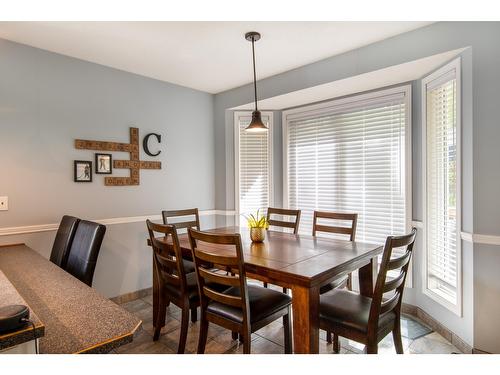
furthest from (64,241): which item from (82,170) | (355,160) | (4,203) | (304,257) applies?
(355,160)

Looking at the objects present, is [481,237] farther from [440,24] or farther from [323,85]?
[323,85]

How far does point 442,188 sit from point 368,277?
1.06 meters

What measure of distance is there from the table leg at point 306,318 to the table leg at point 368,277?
80 cm

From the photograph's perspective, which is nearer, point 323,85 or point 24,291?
point 24,291

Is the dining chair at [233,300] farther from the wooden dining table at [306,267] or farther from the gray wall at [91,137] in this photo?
the gray wall at [91,137]

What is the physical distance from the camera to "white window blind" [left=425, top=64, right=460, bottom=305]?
245 centimetres

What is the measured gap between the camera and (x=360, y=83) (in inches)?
119

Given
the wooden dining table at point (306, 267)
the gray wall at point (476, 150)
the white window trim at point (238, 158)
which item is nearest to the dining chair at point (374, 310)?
the wooden dining table at point (306, 267)

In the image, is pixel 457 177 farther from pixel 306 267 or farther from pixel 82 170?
pixel 82 170

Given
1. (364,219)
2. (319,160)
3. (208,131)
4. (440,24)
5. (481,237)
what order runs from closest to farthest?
(481,237) → (440,24) → (364,219) → (319,160) → (208,131)

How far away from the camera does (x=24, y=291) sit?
1479 mm

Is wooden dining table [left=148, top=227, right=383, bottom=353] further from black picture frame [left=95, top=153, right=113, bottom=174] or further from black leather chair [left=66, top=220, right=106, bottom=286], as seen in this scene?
black picture frame [left=95, top=153, right=113, bottom=174]

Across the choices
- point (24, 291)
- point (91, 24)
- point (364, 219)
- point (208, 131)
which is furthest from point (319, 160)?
point (24, 291)
